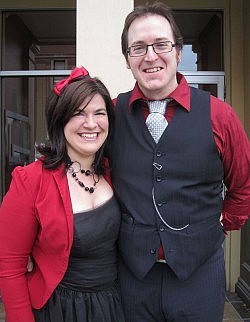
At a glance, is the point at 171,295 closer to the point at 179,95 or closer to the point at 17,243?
the point at 17,243

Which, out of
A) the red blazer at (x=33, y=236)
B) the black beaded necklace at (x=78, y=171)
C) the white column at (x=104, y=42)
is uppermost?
the white column at (x=104, y=42)

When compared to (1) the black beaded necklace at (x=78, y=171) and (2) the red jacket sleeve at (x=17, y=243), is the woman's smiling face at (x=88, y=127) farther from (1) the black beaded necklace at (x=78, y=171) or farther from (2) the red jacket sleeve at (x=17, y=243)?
(2) the red jacket sleeve at (x=17, y=243)

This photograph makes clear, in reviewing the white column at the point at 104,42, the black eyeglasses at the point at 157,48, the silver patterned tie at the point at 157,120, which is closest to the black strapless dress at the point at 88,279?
the silver patterned tie at the point at 157,120

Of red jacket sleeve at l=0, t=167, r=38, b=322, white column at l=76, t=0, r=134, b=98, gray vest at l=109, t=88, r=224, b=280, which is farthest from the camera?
white column at l=76, t=0, r=134, b=98

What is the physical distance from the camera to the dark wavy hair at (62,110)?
1.72m

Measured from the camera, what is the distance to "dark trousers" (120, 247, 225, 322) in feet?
6.00

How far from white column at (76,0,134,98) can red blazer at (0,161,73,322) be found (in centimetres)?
102

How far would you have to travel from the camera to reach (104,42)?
2.66 metres

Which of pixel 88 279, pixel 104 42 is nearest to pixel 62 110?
pixel 88 279

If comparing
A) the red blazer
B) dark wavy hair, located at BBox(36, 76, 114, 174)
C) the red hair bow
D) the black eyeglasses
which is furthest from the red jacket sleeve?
the black eyeglasses

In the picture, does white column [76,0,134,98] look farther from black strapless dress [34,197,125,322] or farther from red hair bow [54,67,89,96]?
black strapless dress [34,197,125,322]

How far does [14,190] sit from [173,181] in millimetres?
595

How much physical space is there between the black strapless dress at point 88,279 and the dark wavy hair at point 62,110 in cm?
24

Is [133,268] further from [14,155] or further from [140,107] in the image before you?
[14,155]
